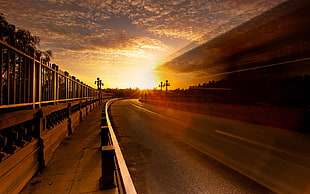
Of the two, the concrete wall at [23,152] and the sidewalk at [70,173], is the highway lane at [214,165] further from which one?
the concrete wall at [23,152]

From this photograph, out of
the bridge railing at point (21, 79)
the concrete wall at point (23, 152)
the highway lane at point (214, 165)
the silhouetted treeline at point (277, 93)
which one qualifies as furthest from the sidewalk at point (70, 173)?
the silhouetted treeline at point (277, 93)

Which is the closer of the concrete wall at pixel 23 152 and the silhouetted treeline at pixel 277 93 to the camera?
the concrete wall at pixel 23 152

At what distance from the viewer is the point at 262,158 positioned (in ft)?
15.8

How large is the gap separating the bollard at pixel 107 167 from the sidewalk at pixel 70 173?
105mm

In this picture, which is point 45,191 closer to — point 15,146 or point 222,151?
point 15,146

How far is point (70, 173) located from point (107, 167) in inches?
61.9

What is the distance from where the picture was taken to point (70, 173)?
3.91 metres

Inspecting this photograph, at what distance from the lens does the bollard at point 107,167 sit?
2.85 meters

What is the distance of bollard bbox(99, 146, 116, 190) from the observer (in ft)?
9.36

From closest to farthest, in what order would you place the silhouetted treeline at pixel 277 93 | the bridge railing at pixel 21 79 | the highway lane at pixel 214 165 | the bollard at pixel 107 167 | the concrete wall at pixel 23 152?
the concrete wall at pixel 23 152, the bollard at pixel 107 167, the bridge railing at pixel 21 79, the highway lane at pixel 214 165, the silhouetted treeline at pixel 277 93

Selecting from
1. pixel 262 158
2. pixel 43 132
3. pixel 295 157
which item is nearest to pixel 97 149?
pixel 43 132

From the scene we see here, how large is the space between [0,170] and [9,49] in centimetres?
209

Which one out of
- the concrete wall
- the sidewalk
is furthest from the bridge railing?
the sidewalk

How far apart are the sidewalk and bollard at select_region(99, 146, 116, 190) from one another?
0.34 feet
